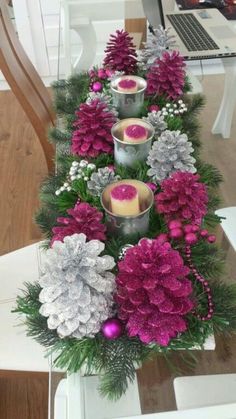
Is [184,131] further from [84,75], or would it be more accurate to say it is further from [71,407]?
[71,407]

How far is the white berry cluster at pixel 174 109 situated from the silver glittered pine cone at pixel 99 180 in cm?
25

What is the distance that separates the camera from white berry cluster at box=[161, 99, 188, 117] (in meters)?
0.86

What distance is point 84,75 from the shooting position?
1073mm

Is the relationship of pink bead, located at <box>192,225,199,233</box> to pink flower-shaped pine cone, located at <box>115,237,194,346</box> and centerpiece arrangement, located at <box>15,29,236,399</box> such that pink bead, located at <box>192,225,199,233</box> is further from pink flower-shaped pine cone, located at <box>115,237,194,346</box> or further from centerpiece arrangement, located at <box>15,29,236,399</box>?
pink flower-shaped pine cone, located at <box>115,237,194,346</box>

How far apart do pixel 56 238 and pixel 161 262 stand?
166 mm

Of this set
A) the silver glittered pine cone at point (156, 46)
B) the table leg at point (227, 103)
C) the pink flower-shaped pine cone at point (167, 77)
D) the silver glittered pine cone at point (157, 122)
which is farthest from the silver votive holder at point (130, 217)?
the table leg at point (227, 103)

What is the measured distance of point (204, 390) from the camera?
63 centimetres

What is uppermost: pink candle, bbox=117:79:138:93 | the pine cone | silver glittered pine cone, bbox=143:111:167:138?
the pine cone

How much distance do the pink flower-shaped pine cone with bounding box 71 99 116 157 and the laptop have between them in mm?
786

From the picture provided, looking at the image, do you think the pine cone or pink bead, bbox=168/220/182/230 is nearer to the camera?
pink bead, bbox=168/220/182/230

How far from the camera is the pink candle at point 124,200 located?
59 centimetres

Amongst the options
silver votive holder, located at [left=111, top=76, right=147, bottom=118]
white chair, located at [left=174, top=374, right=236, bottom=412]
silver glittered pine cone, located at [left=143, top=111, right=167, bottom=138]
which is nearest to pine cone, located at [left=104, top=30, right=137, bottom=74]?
silver votive holder, located at [left=111, top=76, right=147, bottom=118]

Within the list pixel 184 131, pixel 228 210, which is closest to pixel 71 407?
pixel 184 131

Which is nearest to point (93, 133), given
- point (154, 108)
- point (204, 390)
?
point (154, 108)
